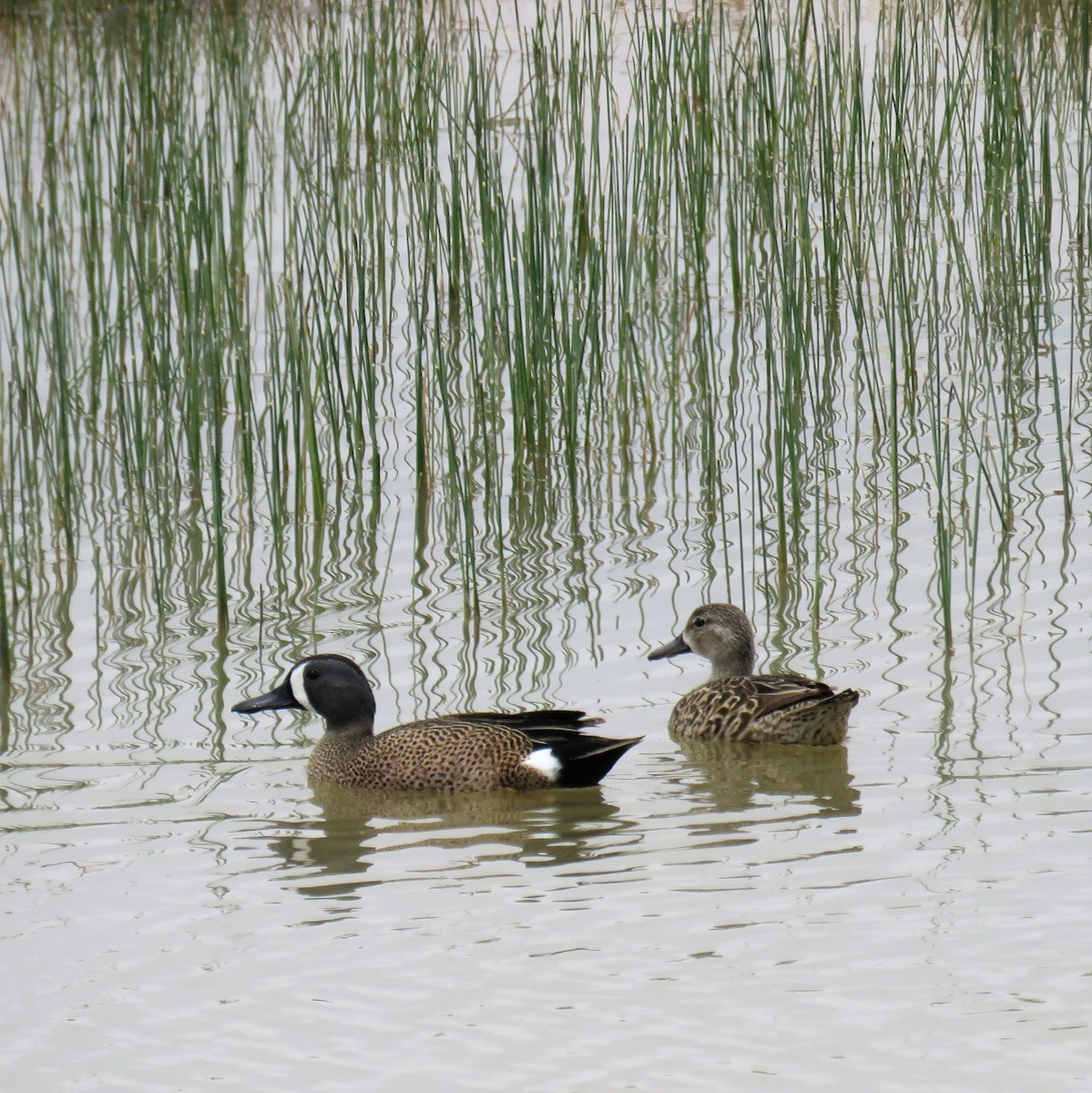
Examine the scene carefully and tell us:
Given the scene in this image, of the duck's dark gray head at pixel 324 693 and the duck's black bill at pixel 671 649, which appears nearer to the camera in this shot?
the duck's dark gray head at pixel 324 693

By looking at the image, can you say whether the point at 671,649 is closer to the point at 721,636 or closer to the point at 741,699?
the point at 721,636

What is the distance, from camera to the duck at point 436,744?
4758mm

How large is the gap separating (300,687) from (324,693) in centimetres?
7

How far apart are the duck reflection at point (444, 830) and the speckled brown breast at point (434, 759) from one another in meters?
0.05

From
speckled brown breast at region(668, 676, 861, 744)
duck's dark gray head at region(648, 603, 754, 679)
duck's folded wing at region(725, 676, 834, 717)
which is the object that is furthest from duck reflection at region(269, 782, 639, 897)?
duck's dark gray head at region(648, 603, 754, 679)

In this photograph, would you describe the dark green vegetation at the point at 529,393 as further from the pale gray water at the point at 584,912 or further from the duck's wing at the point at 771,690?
the pale gray water at the point at 584,912

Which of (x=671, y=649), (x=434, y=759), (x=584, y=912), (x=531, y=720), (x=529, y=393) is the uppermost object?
(x=529, y=393)

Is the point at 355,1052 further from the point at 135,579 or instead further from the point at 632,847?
the point at 135,579

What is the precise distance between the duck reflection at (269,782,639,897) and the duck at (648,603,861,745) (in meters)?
0.51

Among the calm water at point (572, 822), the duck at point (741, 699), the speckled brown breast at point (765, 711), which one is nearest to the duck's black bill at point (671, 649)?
the duck at point (741, 699)

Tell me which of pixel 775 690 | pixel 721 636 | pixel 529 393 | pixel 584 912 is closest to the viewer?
pixel 584 912

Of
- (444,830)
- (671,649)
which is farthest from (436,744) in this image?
(671,649)

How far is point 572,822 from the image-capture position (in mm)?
4520

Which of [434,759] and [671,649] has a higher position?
[671,649]
